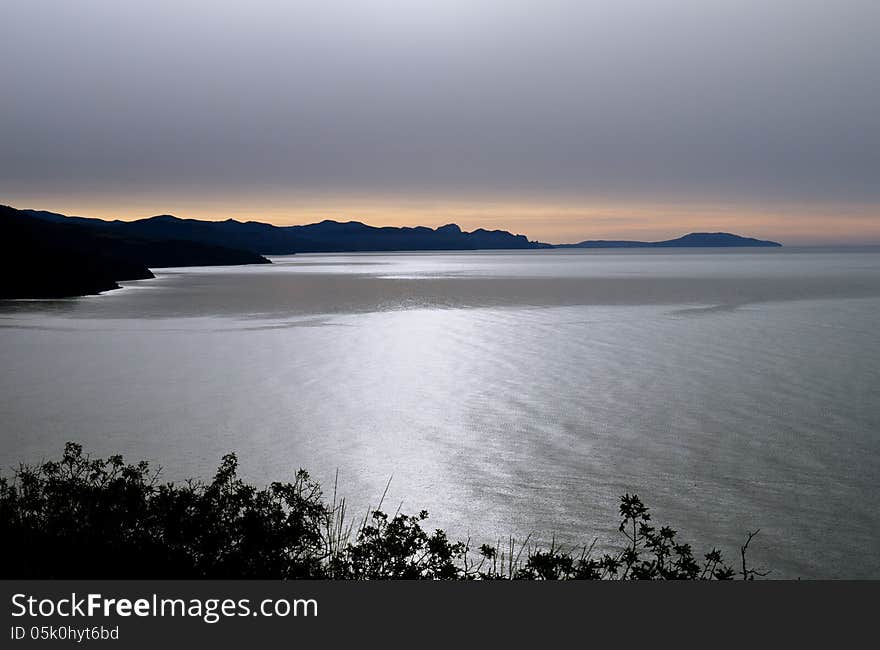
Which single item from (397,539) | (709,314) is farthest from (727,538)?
(709,314)

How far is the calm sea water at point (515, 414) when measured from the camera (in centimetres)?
1528

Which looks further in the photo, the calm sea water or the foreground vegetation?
the calm sea water

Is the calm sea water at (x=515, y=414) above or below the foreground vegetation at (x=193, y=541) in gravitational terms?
below

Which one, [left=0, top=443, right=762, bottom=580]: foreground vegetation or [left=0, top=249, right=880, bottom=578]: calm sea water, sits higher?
[left=0, top=443, right=762, bottom=580]: foreground vegetation

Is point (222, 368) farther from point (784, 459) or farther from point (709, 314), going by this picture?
point (709, 314)

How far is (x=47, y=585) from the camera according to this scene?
21.1 ft

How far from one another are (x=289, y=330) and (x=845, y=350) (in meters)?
31.1

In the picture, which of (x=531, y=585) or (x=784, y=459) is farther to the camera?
(x=784, y=459)

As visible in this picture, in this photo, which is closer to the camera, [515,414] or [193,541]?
[193,541]

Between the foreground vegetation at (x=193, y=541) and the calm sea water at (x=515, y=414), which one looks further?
the calm sea water at (x=515, y=414)

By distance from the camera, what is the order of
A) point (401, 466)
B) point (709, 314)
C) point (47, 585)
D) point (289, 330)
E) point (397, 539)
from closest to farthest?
point (47, 585) < point (397, 539) < point (401, 466) < point (289, 330) < point (709, 314)

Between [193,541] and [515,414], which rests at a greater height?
[193,541]

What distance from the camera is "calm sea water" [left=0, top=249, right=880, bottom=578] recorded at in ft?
50.1

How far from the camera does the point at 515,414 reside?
2389 cm
